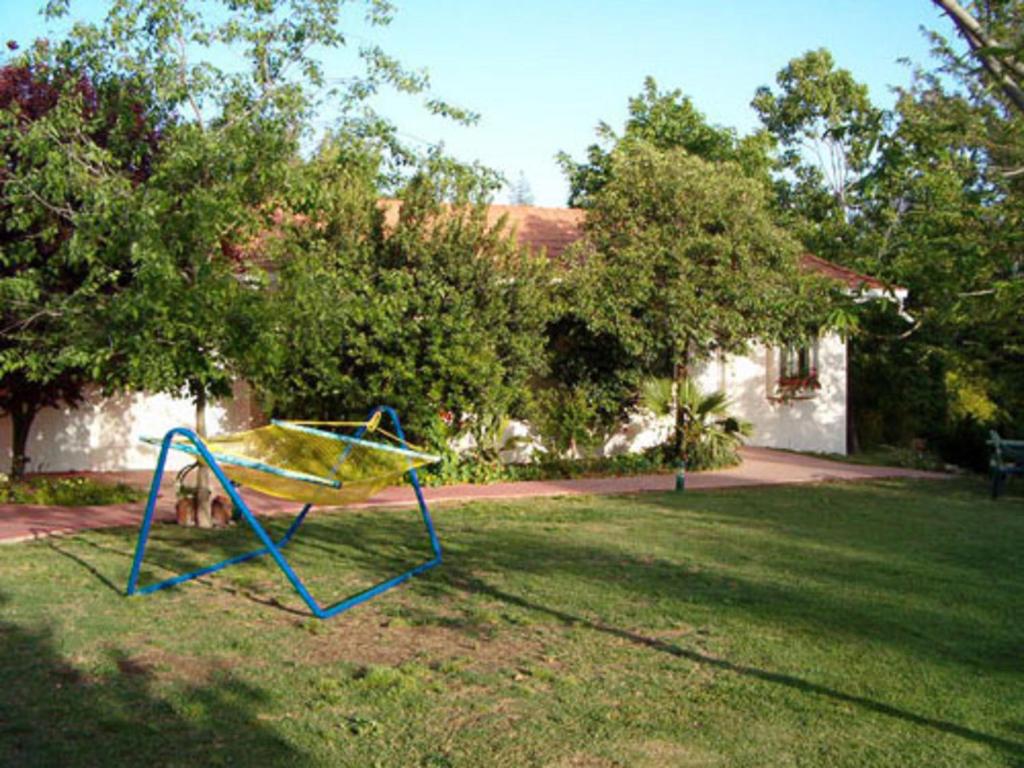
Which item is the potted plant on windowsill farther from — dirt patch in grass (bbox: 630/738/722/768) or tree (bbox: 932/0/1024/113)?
dirt patch in grass (bbox: 630/738/722/768)

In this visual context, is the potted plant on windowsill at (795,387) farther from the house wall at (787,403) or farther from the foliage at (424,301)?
the foliage at (424,301)

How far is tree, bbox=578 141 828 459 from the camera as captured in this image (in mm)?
16031

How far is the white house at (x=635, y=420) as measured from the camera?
55.1ft

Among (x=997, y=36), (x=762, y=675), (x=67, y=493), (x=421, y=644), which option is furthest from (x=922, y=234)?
(x=67, y=493)

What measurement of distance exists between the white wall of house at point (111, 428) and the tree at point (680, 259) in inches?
237

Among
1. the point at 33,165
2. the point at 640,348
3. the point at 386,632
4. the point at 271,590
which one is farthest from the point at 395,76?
the point at 386,632

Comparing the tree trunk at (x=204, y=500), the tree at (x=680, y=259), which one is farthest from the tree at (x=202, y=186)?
the tree at (x=680, y=259)

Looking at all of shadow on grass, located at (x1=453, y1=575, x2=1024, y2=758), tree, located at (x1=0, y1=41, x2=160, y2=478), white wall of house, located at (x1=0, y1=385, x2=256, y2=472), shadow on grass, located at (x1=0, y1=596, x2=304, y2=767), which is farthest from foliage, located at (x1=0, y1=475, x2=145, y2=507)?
shadow on grass, located at (x1=0, y1=596, x2=304, y2=767)

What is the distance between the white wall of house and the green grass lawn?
6.59m

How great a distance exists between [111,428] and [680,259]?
9204 millimetres

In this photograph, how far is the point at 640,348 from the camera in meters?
16.3

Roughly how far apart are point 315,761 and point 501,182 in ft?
34.0

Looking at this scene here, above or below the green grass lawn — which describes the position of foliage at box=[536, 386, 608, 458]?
above

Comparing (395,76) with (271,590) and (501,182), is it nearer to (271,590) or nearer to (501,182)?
(501,182)
